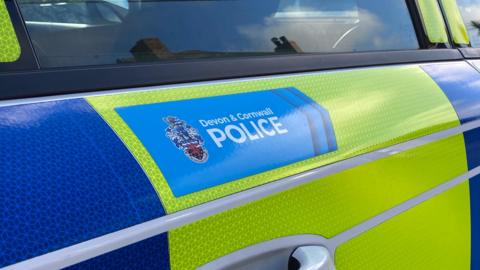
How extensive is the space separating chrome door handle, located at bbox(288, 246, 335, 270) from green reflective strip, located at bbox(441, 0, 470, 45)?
4.01 ft

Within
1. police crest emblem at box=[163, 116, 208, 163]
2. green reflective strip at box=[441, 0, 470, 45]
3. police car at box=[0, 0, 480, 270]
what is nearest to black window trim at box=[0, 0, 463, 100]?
police car at box=[0, 0, 480, 270]

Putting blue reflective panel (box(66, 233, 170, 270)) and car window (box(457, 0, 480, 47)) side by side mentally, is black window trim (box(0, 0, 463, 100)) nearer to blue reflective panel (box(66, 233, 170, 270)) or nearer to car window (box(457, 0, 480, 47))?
blue reflective panel (box(66, 233, 170, 270))

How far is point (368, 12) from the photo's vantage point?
175cm

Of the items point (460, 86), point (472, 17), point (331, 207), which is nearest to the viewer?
point (331, 207)

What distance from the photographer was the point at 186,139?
0.99 m

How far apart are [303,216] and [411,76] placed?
740mm

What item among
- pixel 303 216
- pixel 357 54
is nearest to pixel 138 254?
pixel 303 216

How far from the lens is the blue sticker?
3.12 feet

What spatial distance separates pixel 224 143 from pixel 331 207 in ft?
0.93

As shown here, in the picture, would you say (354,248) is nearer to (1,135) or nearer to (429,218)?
(429,218)

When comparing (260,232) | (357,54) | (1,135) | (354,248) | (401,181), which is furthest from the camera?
(357,54)

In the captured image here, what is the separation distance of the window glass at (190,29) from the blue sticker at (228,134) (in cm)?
15

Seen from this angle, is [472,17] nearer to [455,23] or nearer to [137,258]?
[455,23]

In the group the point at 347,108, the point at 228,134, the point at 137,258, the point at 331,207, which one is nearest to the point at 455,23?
the point at 347,108
